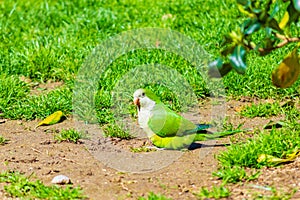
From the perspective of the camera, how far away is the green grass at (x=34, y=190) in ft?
12.7

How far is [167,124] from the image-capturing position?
4402mm

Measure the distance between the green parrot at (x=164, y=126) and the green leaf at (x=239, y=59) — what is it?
1.09m

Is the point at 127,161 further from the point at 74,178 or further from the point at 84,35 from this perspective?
the point at 84,35

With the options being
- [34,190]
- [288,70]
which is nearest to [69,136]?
[34,190]

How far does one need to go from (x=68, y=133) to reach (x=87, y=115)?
0.43m

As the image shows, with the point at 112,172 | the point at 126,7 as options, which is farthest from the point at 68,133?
the point at 126,7

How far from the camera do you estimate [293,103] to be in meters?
5.12

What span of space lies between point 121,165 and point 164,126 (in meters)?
0.36

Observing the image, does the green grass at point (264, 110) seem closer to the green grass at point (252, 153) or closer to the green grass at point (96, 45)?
the green grass at point (96, 45)

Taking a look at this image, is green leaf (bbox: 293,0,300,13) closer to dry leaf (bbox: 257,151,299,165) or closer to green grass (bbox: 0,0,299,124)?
dry leaf (bbox: 257,151,299,165)

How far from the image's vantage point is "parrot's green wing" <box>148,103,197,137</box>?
440 centimetres

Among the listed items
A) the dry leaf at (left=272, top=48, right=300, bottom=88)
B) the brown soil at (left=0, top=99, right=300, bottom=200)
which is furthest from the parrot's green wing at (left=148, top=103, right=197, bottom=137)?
the dry leaf at (left=272, top=48, right=300, bottom=88)

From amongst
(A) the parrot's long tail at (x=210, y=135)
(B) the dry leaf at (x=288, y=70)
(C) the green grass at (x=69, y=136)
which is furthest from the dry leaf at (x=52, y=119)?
(B) the dry leaf at (x=288, y=70)

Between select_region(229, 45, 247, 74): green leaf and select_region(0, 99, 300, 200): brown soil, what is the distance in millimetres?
764
